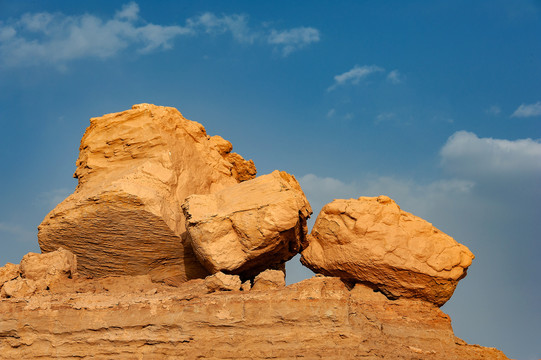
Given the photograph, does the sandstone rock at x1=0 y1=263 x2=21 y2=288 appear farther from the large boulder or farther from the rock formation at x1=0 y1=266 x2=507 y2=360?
the rock formation at x1=0 y1=266 x2=507 y2=360

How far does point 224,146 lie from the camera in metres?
12.8

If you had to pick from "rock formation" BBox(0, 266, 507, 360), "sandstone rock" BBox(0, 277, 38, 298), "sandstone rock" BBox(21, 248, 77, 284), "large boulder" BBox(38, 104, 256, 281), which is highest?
"large boulder" BBox(38, 104, 256, 281)

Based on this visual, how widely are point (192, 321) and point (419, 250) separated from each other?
12.4 ft

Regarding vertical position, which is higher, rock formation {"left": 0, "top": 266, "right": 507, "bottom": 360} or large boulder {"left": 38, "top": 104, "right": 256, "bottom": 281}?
large boulder {"left": 38, "top": 104, "right": 256, "bottom": 281}

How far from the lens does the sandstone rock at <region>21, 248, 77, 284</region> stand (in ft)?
33.0

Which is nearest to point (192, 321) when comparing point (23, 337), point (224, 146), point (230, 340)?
point (230, 340)

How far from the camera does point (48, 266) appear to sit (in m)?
10.1

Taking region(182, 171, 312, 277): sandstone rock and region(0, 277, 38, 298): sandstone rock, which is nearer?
region(182, 171, 312, 277): sandstone rock

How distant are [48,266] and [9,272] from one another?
0.91 m

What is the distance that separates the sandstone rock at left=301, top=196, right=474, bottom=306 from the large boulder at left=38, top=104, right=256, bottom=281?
2463 mm

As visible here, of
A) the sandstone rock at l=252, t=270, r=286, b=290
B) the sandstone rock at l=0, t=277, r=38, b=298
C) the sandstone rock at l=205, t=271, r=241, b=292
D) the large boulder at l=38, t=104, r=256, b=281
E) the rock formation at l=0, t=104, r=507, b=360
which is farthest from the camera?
the large boulder at l=38, t=104, r=256, b=281

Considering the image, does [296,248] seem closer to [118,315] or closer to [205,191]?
[205,191]

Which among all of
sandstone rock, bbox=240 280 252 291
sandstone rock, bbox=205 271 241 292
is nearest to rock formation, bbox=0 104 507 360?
sandstone rock, bbox=205 271 241 292

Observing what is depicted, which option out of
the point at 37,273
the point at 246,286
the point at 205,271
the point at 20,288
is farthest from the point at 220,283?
the point at 20,288
